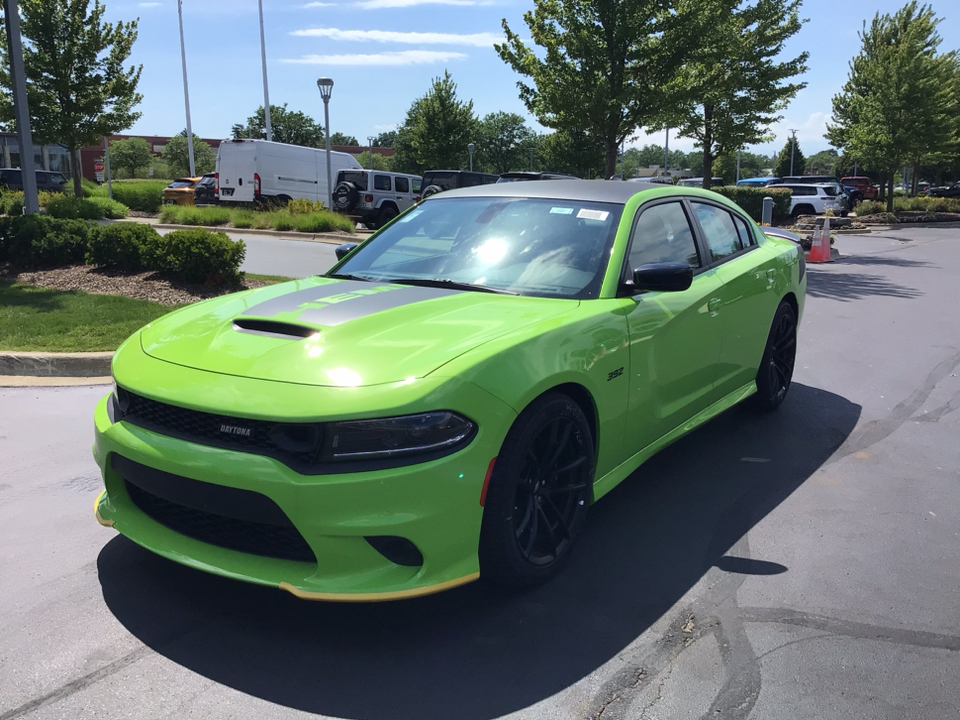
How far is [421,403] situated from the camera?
2.72m

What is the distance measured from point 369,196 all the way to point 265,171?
543cm

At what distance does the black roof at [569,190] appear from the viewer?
4367mm

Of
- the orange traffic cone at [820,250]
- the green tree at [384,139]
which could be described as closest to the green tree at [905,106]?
the orange traffic cone at [820,250]

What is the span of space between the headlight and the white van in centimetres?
2574

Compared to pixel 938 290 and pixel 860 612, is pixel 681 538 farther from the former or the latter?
pixel 938 290

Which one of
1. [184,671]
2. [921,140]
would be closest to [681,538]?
[184,671]

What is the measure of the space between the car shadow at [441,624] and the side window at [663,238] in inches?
50.8

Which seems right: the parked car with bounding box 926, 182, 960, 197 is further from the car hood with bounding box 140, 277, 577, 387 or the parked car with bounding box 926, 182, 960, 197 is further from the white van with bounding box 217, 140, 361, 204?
the car hood with bounding box 140, 277, 577, 387

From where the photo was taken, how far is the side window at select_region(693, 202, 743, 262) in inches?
195

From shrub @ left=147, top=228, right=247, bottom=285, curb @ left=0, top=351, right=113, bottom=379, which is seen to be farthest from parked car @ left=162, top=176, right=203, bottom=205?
curb @ left=0, top=351, right=113, bottom=379

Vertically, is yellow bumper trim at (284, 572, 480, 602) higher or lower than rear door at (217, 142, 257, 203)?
lower

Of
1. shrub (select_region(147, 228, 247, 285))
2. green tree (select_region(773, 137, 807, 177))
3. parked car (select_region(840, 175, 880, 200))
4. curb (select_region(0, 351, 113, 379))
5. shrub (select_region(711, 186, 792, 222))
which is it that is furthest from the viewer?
green tree (select_region(773, 137, 807, 177))

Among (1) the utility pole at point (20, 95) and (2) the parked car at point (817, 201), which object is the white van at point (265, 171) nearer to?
(1) the utility pole at point (20, 95)

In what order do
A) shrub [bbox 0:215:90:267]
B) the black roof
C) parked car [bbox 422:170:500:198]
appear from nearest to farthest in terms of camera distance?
the black roof, shrub [bbox 0:215:90:267], parked car [bbox 422:170:500:198]
